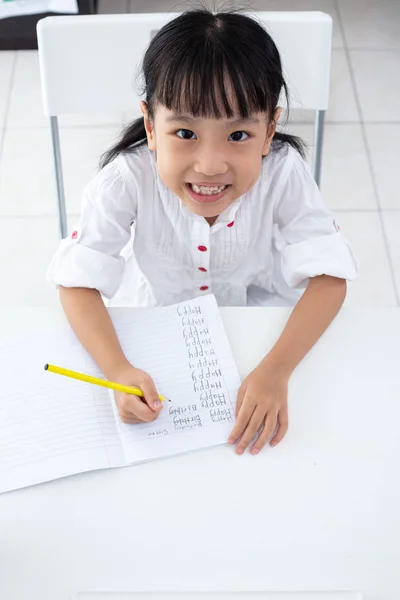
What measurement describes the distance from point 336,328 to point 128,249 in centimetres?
49

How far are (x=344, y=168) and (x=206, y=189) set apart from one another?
140 cm

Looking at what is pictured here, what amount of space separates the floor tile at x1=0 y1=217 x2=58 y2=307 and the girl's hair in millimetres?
1130

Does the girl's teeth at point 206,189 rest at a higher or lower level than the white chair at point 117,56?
lower

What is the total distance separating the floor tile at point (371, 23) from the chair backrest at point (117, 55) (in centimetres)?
163

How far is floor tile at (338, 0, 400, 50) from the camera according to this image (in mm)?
2844

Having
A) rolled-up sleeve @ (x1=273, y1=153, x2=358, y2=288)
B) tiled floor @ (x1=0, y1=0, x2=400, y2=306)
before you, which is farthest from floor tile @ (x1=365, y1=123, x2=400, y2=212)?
rolled-up sleeve @ (x1=273, y1=153, x2=358, y2=288)

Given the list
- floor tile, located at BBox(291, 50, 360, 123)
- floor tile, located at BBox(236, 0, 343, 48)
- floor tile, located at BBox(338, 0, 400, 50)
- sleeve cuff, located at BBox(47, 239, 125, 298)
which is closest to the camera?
sleeve cuff, located at BBox(47, 239, 125, 298)

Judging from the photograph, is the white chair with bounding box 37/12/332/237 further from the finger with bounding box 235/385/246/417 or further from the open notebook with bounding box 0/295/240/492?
the finger with bounding box 235/385/246/417

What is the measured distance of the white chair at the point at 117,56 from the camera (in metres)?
1.26

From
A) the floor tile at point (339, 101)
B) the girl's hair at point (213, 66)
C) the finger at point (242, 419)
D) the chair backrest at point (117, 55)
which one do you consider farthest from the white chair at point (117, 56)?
the floor tile at point (339, 101)

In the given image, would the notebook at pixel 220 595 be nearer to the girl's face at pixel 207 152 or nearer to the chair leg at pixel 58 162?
the girl's face at pixel 207 152

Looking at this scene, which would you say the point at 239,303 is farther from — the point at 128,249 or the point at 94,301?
the point at 94,301

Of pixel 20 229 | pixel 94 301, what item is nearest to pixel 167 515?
pixel 94 301

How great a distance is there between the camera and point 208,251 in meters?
1.28
